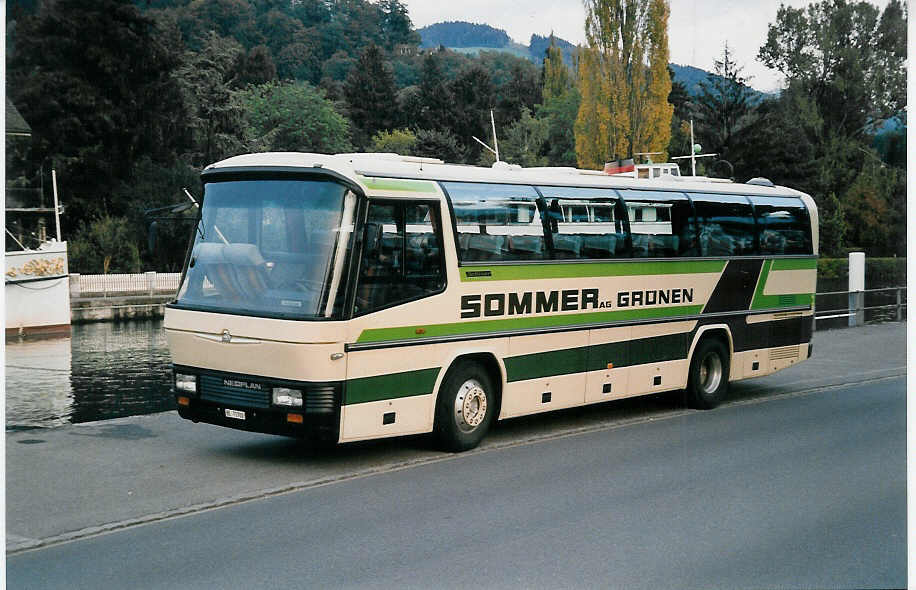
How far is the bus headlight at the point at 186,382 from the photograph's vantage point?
1106 centimetres

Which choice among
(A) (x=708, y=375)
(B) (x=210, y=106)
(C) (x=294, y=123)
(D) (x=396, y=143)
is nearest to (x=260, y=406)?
(A) (x=708, y=375)

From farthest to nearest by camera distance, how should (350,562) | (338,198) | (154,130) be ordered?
(154,130) → (338,198) → (350,562)

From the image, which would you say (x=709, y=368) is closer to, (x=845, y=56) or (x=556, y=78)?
(x=845, y=56)

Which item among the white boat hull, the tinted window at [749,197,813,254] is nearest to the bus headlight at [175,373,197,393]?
the tinted window at [749,197,813,254]

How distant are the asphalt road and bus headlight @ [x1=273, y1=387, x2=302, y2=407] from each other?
2.81 feet

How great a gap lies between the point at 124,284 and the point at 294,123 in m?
24.1

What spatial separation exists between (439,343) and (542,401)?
6.45 ft

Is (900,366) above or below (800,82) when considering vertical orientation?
below

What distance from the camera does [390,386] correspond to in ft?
35.8

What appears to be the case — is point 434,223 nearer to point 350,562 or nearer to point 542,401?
point 542,401

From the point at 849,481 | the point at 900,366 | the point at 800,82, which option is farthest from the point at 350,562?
the point at 800,82

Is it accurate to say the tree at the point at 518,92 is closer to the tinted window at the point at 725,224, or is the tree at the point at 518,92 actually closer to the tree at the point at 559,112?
the tree at the point at 559,112

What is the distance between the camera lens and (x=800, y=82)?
225 ft

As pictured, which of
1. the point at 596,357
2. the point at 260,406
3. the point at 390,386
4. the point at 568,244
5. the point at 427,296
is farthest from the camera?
the point at 596,357
